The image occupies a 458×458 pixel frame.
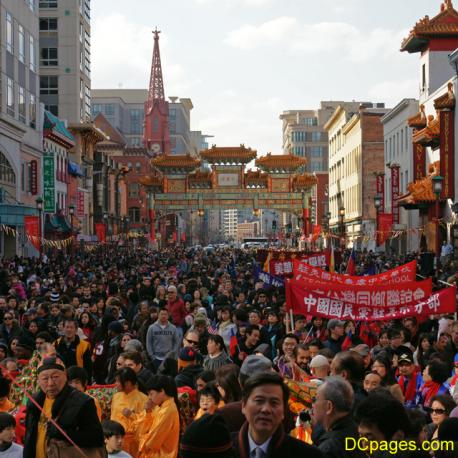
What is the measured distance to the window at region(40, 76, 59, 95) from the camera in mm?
76625

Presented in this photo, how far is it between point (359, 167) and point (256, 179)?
14003 mm

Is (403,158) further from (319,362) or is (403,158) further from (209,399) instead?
(209,399)

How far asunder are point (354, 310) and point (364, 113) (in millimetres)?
63761

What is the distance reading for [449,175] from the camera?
42.6 m

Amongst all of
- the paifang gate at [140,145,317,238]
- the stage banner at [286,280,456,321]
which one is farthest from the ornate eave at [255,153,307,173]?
the stage banner at [286,280,456,321]

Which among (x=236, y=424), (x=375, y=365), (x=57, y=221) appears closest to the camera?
(x=236, y=424)

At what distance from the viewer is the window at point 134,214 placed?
4892 inches

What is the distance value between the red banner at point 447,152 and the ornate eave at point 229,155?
25.2 meters

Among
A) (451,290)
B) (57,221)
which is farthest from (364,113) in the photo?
(451,290)

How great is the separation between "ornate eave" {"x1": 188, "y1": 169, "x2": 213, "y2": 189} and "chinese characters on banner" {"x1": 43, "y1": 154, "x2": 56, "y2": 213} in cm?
1527

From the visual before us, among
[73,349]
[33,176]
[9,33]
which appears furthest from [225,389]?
[33,176]

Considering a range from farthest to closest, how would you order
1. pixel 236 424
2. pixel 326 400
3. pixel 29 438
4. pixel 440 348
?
pixel 440 348, pixel 29 438, pixel 236 424, pixel 326 400

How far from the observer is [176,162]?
67125mm

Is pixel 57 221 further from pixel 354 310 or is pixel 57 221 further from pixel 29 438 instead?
pixel 29 438
